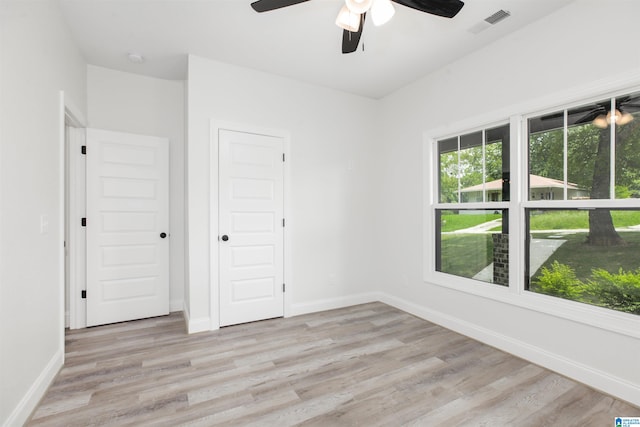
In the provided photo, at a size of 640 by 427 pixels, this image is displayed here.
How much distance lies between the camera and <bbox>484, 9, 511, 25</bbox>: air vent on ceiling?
2.38 meters

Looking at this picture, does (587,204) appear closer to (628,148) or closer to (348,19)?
(628,148)

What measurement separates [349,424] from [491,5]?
3155 mm

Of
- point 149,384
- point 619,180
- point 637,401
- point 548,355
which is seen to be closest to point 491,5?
point 619,180

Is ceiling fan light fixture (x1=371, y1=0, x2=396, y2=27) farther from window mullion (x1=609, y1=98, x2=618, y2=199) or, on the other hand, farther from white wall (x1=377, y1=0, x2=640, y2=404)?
window mullion (x1=609, y1=98, x2=618, y2=199)

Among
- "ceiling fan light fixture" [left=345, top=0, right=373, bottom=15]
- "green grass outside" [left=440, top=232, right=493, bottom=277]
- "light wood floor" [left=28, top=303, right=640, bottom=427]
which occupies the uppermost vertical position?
"ceiling fan light fixture" [left=345, top=0, right=373, bottom=15]

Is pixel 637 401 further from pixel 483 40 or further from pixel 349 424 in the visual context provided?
pixel 483 40

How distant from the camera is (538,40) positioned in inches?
97.7

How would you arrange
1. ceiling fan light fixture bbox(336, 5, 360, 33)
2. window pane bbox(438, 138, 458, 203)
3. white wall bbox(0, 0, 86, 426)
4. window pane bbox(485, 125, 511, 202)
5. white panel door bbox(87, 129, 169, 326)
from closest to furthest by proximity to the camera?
white wall bbox(0, 0, 86, 426) → ceiling fan light fixture bbox(336, 5, 360, 33) → window pane bbox(485, 125, 511, 202) → white panel door bbox(87, 129, 169, 326) → window pane bbox(438, 138, 458, 203)

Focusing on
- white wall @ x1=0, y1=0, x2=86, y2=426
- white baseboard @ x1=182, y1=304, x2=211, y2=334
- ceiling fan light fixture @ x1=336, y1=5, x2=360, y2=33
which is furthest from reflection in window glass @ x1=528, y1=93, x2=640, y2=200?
white wall @ x1=0, y1=0, x2=86, y2=426

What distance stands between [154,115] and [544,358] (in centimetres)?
468

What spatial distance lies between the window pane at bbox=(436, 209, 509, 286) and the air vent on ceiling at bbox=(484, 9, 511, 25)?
5.49 ft

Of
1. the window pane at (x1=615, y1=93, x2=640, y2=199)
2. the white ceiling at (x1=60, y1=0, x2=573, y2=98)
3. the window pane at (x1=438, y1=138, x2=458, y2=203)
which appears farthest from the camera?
the window pane at (x1=438, y1=138, x2=458, y2=203)

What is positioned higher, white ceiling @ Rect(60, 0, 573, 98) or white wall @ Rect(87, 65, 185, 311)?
white ceiling @ Rect(60, 0, 573, 98)

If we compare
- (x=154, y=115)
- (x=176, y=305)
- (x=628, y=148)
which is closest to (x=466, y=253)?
(x=628, y=148)
